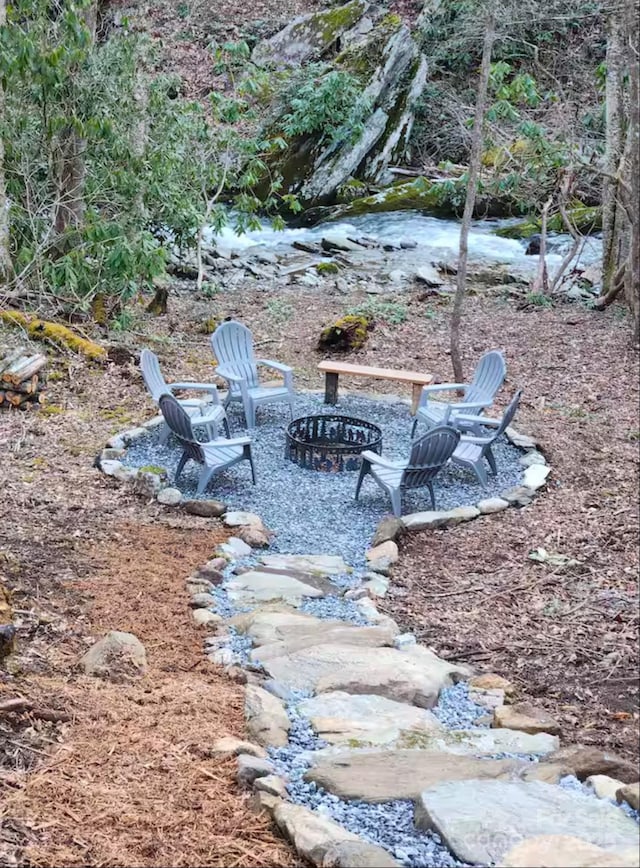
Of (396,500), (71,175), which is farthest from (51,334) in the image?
(396,500)

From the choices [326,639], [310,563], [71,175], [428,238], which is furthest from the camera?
[428,238]

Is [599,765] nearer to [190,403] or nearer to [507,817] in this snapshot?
[507,817]

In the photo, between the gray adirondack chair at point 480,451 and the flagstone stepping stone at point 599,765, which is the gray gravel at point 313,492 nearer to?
the gray adirondack chair at point 480,451

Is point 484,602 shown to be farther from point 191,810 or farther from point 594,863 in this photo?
point 594,863

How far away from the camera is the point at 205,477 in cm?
588

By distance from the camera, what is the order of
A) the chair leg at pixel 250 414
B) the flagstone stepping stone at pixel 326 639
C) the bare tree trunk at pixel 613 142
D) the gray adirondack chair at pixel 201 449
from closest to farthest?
1. the flagstone stepping stone at pixel 326 639
2. the gray adirondack chair at pixel 201 449
3. the chair leg at pixel 250 414
4. the bare tree trunk at pixel 613 142

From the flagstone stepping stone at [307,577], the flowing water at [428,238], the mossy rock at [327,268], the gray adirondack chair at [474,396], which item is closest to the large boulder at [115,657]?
the flagstone stepping stone at [307,577]

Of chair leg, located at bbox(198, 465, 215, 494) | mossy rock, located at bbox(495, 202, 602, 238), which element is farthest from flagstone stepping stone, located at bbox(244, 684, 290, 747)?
mossy rock, located at bbox(495, 202, 602, 238)

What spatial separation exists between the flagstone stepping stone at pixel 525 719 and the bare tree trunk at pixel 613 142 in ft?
25.8

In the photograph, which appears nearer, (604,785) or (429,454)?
(604,785)

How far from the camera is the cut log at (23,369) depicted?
6.98 metres

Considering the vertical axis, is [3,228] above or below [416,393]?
above

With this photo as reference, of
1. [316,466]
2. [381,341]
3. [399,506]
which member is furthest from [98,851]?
[381,341]

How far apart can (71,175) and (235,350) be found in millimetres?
3100
